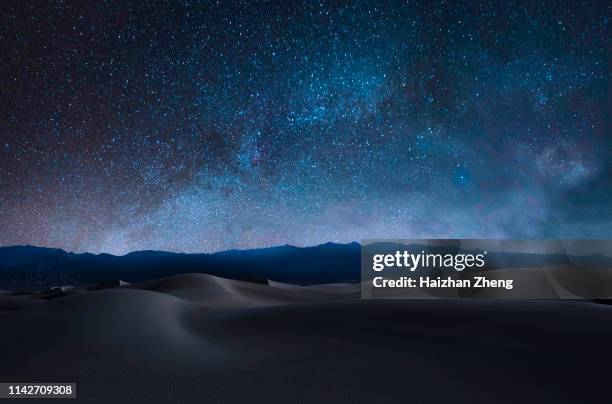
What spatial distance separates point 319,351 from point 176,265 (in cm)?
6937

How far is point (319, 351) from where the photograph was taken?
18.2 feet

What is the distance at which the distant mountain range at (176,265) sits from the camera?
59.6 metres

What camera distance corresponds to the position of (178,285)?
61.7ft

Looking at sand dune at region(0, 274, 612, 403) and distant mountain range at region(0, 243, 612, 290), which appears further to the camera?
distant mountain range at region(0, 243, 612, 290)

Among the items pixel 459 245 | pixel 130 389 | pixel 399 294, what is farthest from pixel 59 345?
pixel 399 294

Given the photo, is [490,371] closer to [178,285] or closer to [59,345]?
[59,345]

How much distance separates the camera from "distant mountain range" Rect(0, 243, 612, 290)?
59562mm

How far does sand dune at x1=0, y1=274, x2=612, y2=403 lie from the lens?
4.17 meters

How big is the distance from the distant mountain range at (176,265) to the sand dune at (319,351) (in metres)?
45.8

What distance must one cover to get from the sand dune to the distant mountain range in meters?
45.8

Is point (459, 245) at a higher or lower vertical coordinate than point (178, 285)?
higher

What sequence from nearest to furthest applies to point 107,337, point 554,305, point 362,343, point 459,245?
point 362,343
point 107,337
point 554,305
point 459,245

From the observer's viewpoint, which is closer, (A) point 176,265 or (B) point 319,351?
(B) point 319,351

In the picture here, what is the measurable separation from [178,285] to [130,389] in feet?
49.5
